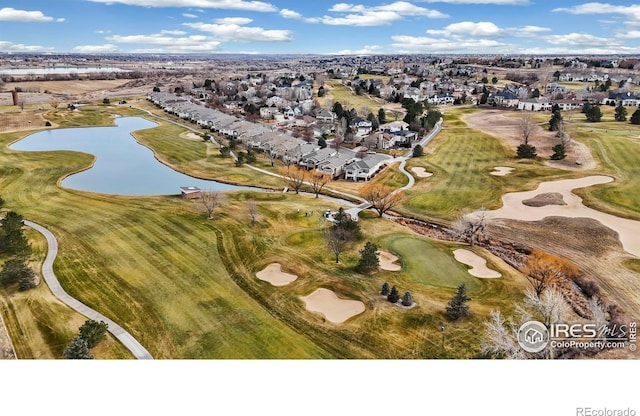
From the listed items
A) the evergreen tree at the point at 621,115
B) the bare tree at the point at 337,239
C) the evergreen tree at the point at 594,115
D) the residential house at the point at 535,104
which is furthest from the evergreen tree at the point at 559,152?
the residential house at the point at 535,104

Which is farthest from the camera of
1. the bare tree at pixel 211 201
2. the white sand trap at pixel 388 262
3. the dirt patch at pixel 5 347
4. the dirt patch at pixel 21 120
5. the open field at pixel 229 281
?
the dirt patch at pixel 21 120

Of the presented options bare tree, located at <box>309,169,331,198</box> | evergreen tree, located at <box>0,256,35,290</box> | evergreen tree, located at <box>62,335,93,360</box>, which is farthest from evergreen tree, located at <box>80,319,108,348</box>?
bare tree, located at <box>309,169,331,198</box>

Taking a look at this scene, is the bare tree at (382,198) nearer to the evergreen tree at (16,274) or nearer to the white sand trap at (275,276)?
the white sand trap at (275,276)

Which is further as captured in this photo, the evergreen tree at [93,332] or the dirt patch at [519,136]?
the dirt patch at [519,136]

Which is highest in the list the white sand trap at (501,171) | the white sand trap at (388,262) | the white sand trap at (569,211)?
the white sand trap at (501,171)

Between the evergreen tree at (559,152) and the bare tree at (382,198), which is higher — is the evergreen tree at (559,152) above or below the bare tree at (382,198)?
above

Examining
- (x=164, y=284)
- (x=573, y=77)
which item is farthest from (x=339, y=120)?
(x=573, y=77)

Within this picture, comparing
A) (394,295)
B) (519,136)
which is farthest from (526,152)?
(394,295)
